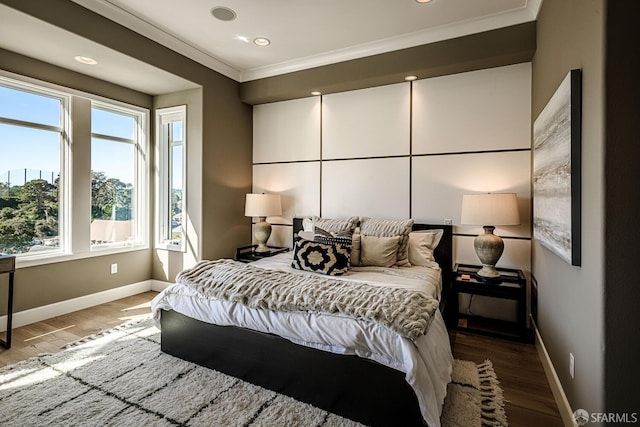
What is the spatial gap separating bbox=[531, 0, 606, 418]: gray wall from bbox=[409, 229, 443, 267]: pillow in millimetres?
1093

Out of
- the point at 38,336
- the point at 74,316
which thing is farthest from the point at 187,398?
the point at 74,316

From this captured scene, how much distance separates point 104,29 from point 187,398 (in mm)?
3057

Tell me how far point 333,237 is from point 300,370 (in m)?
1.46

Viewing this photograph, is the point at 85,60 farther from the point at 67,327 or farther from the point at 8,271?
the point at 67,327

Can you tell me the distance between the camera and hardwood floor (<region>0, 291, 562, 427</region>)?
6.56 feet

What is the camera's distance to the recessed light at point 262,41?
11.2 feet

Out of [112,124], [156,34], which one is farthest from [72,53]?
[112,124]

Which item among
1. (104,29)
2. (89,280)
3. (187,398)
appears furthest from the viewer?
(89,280)

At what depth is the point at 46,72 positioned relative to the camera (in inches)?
131

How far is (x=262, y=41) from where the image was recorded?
3.47 m

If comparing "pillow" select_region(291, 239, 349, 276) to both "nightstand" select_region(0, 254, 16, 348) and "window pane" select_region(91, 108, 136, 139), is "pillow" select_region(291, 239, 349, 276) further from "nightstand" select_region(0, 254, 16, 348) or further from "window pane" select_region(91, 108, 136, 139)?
"window pane" select_region(91, 108, 136, 139)

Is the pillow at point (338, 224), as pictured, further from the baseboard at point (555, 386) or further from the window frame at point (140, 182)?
the window frame at point (140, 182)

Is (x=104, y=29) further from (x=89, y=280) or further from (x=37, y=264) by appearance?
(x=89, y=280)
